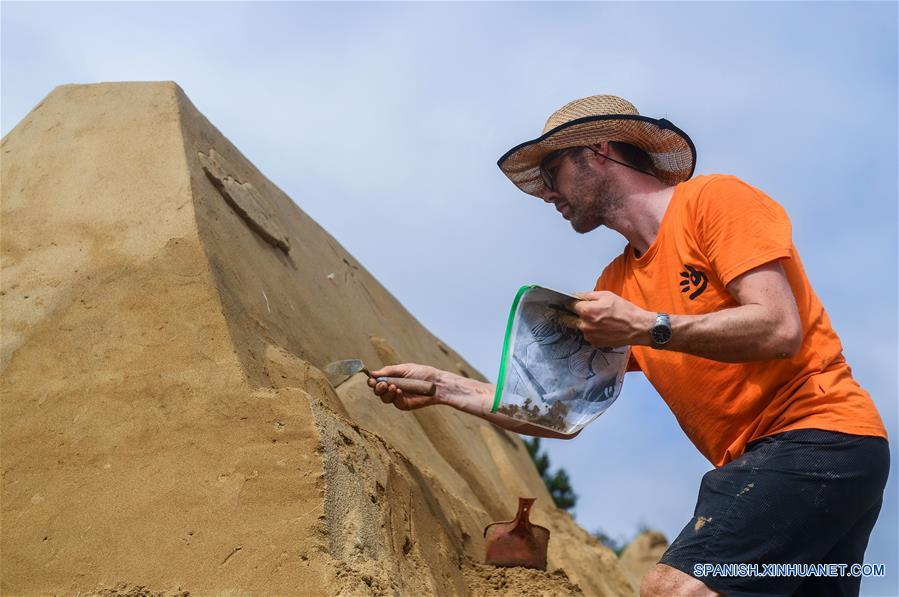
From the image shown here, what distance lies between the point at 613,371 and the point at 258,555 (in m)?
1.24

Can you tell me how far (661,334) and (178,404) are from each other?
5.13ft

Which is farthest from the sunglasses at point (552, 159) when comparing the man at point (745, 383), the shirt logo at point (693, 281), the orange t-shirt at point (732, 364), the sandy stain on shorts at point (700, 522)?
the sandy stain on shorts at point (700, 522)

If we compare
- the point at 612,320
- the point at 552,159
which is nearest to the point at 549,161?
the point at 552,159

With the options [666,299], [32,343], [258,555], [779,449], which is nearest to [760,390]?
[779,449]

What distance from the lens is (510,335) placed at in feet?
9.69

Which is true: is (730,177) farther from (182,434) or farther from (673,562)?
(182,434)

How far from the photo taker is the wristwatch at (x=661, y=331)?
2.58 metres

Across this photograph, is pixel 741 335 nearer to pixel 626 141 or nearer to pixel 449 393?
pixel 626 141

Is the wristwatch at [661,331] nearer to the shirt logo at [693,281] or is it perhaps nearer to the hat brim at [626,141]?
the shirt logo at [693,281]

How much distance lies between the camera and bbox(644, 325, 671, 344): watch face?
8.45 feet

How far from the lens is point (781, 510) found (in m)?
2.41

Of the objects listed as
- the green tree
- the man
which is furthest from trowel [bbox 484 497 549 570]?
the green tree

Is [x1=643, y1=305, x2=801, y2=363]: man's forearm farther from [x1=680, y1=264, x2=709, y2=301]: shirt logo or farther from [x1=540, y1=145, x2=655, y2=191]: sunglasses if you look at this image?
[x1=540, y1=145, x2=655, y2=191]: sunglasses

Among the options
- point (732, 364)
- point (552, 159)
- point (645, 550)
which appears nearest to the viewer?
point (732, 364)
